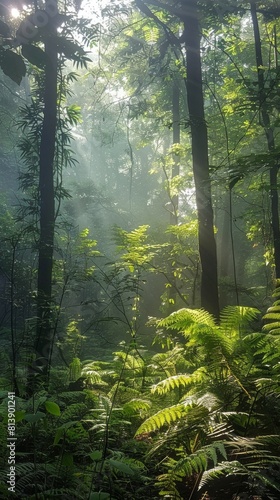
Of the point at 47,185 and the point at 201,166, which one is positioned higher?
the point at 47,185

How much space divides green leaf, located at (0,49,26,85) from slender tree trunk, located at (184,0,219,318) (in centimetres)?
524

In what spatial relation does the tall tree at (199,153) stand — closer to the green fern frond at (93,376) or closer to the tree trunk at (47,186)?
the green fern frond at (93,376)

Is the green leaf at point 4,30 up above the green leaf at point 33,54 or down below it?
above

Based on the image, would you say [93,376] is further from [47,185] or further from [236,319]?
[47,185]

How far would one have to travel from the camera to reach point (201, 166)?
272 inches

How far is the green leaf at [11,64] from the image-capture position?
138 centimetres

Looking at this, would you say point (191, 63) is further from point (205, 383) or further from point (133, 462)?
point (133, 462)

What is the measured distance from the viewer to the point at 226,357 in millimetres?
3904

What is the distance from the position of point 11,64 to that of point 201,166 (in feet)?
18.9

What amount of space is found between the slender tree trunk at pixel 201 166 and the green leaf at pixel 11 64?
524 cm

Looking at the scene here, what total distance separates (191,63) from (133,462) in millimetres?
6396

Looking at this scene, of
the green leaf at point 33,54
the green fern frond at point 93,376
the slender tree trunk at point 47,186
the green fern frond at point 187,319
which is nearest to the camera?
the green leaf at point 33,54

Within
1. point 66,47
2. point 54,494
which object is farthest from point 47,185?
point 66,47

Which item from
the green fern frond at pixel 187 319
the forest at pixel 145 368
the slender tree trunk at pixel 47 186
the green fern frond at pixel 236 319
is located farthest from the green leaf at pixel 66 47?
the slender tree trunk at pixel 47 186
